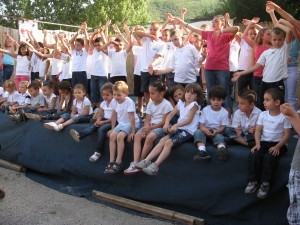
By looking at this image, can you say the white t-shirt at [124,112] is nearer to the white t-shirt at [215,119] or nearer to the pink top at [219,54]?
the white t-shirt at [215,119]

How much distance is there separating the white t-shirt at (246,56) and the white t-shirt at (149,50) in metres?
1.31

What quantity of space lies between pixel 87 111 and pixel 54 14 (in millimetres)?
28056

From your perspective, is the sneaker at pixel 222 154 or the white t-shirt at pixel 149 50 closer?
the sneaker at pixel 222 154

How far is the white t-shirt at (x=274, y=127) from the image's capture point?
139 inches

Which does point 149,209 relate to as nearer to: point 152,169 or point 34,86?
point 152,169

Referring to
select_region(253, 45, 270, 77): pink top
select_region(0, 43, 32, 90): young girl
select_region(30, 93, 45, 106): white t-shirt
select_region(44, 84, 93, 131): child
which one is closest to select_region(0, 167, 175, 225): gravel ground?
select_region(44, 84, 93, 131): child

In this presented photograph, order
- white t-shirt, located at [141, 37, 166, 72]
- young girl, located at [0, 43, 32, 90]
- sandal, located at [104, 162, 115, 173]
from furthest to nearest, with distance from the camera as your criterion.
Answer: young girl, located at [0, 43, 32, 90]
white t-shirt, located at [141, 37, 166, 72]
sandal, located at [104, 162, 115, 173]

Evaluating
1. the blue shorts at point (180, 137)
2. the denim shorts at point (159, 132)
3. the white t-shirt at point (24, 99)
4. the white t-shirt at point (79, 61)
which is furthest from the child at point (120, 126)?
the white t-shirt at point (79, 61)

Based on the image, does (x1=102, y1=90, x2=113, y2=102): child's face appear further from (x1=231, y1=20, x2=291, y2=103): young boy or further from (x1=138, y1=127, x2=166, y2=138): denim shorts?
(x1=231, y1=20, x2=291, y2=103): young boy

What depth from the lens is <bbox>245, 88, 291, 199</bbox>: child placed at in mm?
3389

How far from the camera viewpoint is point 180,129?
4211 mm

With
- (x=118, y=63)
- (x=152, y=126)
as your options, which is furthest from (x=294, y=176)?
(x=118, y=63)

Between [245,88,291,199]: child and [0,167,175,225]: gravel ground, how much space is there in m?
1.08

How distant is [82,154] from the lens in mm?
5148
